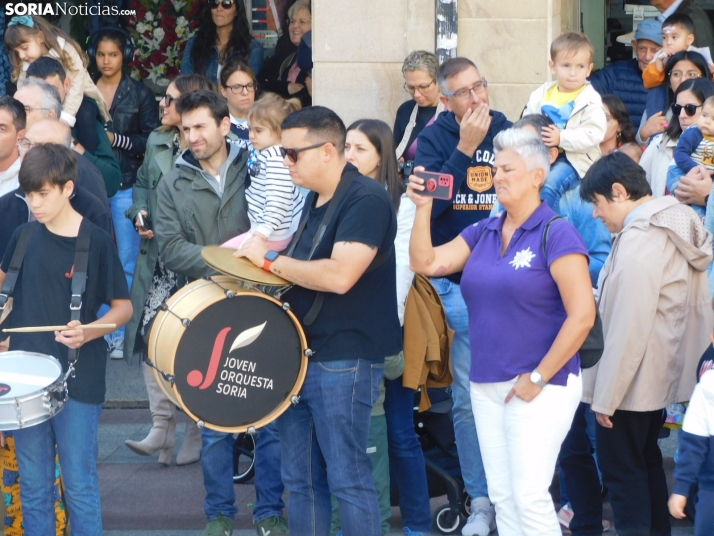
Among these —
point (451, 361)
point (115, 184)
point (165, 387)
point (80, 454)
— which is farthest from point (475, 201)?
point (115, 184)

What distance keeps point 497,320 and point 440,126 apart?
5.76 feet

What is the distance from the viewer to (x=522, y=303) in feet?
13.8

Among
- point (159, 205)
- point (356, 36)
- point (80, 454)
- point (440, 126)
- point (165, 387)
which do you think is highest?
point (356, 36)

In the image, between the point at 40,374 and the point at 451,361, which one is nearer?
the point at 40,374

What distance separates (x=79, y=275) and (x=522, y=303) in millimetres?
1881

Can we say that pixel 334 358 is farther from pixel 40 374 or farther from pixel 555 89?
pixel 555 89

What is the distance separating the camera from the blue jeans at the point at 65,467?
4613mm

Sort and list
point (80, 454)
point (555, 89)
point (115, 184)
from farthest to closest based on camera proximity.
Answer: point (115, 184)
point (555, 89)
point (80, 454)

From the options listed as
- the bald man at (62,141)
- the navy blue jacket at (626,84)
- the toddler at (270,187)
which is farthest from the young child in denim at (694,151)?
the bald man at (62,141)

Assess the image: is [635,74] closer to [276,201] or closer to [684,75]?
[684,75]

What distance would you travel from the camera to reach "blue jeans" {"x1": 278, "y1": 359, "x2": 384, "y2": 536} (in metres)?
4.37

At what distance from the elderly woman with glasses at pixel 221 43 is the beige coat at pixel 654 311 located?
14.4 feet

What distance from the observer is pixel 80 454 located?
4.62 m

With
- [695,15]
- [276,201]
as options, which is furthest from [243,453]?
[695,15]
